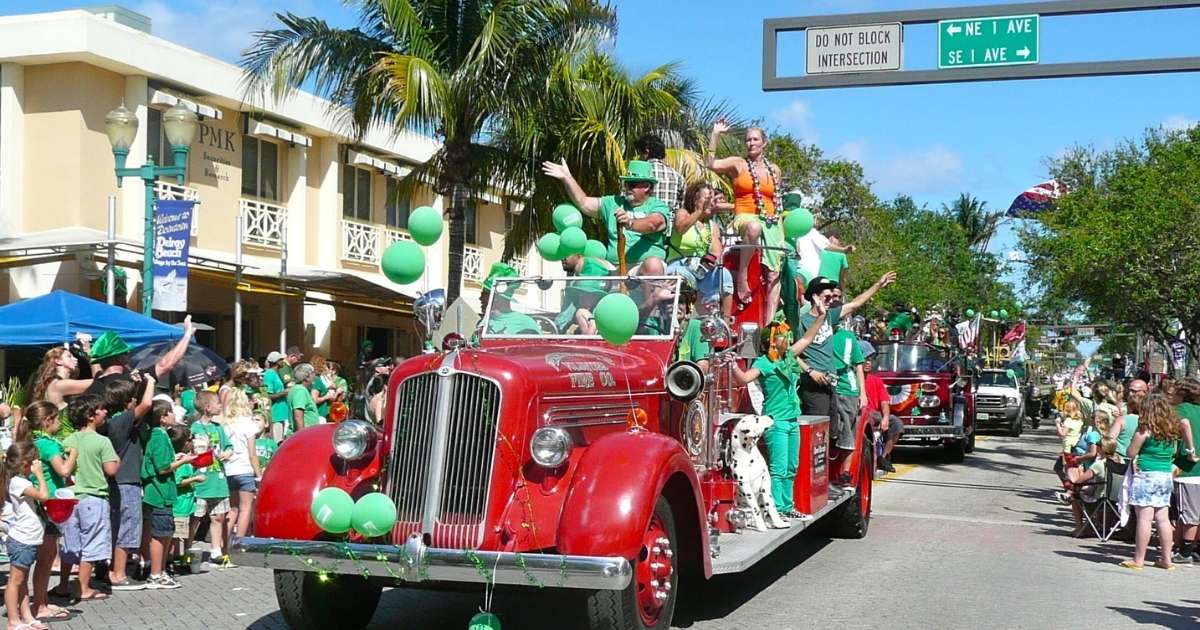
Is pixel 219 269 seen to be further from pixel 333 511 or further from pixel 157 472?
pixel 333 511

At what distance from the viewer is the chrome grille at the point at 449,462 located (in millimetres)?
6219

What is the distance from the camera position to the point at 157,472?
29.6 ft

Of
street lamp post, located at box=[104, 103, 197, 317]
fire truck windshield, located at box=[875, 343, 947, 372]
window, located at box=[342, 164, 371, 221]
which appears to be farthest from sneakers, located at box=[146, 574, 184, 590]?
window, located at box=[342, 164, 371, 221]

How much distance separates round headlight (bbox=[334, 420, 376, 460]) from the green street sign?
9.63 metres

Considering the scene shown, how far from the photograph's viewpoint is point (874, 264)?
36.2 meters

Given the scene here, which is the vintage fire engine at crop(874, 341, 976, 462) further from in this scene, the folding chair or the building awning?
the building awning

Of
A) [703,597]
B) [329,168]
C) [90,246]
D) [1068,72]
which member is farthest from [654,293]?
[329,168]

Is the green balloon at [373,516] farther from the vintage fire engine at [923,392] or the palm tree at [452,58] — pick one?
the vintage fire engine at [923,392]

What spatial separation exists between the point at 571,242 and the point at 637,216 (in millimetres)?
633

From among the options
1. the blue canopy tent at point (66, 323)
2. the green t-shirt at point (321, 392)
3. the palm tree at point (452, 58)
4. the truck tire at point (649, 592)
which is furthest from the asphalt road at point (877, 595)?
the palm tree at point (452, 58)

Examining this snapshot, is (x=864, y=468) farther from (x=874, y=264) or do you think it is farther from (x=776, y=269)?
(x=874, y=264)

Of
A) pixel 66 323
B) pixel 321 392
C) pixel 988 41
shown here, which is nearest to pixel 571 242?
pixel 988 41

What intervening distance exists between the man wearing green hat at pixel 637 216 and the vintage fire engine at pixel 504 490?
1667mm

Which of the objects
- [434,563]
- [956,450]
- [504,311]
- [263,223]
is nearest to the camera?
[434,563]
